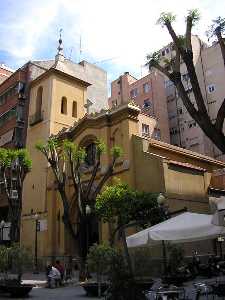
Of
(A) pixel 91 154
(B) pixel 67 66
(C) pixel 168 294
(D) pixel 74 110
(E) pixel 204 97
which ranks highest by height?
(E) pixel 204 97

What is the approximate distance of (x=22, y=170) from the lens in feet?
82.6

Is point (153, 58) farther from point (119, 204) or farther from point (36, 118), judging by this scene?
point (36, 118)

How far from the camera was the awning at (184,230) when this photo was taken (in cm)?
1191

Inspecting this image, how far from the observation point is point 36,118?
119 feet

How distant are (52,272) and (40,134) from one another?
18005mm

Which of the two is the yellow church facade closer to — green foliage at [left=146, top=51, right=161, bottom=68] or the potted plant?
the potted plant

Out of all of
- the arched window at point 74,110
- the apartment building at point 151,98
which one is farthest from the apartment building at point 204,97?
the arched window at point 74,110

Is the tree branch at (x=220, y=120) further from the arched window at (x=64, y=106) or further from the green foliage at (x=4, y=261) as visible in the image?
the arched window at (x=64, y=106)

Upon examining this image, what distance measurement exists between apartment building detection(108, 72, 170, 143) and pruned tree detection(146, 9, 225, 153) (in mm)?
38021

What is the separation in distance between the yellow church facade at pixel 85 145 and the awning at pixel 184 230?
432 inches

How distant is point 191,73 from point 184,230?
15.7 ft

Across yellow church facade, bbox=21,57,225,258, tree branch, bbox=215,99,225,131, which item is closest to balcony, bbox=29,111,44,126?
yellow church facade, bbox=21,57,225,258

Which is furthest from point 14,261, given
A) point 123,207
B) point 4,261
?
point 123,207

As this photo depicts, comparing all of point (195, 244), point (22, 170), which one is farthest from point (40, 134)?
point (195, 244)
